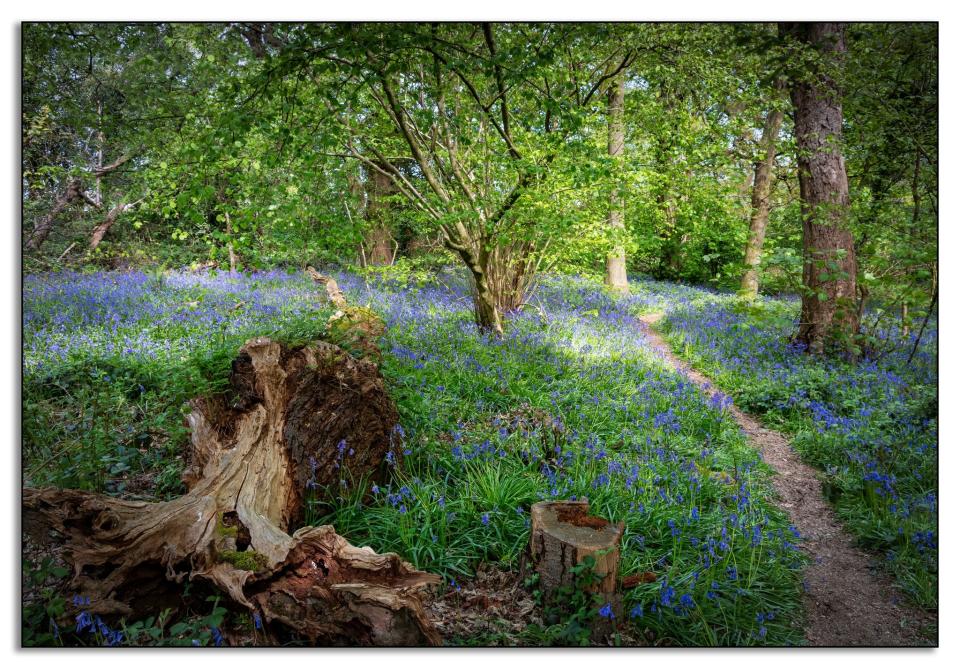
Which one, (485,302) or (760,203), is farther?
(760,203)

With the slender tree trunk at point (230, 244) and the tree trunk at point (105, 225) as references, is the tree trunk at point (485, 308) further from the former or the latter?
the tree trunk at point (105, 225)

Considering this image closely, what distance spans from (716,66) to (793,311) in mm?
4577

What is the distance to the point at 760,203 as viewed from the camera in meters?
12.8

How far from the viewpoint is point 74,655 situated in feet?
8.56

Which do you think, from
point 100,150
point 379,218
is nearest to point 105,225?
point 100,150

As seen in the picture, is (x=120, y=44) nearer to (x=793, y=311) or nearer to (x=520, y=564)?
(x=520, y=564)

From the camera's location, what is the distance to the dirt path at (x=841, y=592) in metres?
2.84

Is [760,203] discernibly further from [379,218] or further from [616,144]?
[379,218]

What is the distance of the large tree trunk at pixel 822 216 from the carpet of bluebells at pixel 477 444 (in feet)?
6.97

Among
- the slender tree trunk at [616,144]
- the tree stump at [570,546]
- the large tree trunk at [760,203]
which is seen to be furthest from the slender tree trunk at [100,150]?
the large tree trunk at [760,203]

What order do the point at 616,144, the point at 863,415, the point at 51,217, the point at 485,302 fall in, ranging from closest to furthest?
1. the point at 51,217
2. the point at 863,415
3. the point at 485,302
4. the point at 616,144

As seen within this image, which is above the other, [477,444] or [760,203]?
[760,203]

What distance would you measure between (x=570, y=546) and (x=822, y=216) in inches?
221

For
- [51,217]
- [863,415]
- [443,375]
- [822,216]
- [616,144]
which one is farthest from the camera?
[616,144]
